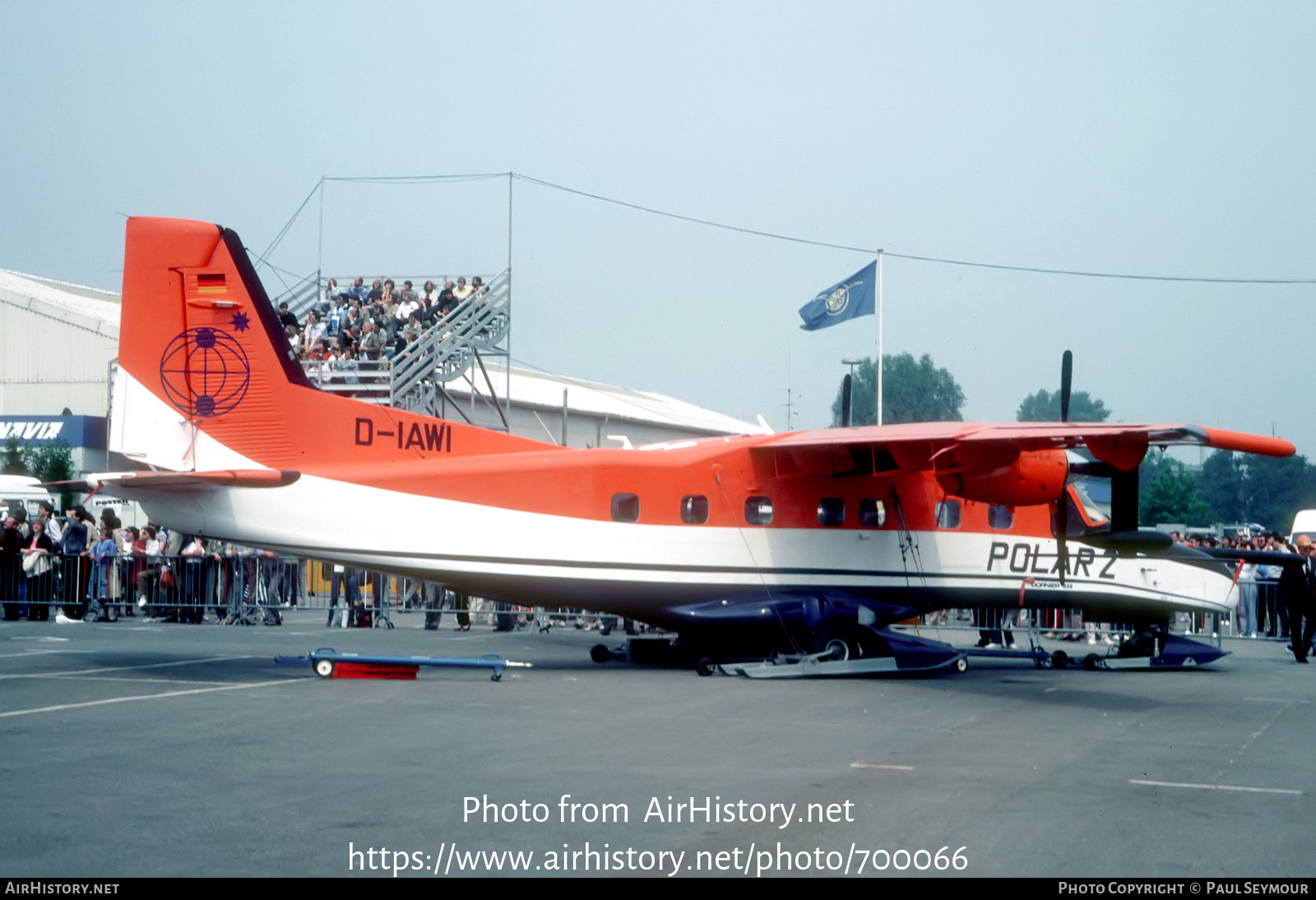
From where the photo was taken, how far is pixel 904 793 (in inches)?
296

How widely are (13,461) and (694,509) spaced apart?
31214 millimetres

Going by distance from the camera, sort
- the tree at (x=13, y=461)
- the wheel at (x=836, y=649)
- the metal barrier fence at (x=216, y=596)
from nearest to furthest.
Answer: the wheel at (x=836, y=649)
the metal barrier fence at (x=216, y=596)
the tree at (x=13, y=461)

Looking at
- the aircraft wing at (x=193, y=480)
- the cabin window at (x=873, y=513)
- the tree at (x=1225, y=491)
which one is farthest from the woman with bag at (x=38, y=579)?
the tree at (x=1225, y=491)

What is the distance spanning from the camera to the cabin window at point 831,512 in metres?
15.5

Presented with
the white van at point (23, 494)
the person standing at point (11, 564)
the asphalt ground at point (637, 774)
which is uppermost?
the white van at point (23, 494)

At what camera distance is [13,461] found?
124 ft

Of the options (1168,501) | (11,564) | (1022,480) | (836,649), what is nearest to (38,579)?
(11,564)

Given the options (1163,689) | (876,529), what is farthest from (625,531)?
(1163,689)

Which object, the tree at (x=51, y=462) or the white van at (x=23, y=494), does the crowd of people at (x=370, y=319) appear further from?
the tree at (x=51, y=462)

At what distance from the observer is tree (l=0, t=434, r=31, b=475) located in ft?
124

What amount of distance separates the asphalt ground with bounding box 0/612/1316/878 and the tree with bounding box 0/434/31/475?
87.8 feet

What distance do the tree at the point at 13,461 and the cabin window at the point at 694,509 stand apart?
101ft

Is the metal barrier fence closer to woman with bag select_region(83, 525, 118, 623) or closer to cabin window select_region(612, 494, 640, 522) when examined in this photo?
woman with bag select_region(83, 525, 118, 623)

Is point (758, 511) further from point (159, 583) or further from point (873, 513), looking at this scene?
point (159, 583)
